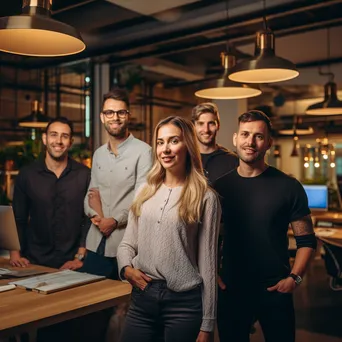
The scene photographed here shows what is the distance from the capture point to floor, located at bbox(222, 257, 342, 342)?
409 cm

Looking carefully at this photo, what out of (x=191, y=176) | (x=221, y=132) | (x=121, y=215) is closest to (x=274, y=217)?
(x=191, y=176)

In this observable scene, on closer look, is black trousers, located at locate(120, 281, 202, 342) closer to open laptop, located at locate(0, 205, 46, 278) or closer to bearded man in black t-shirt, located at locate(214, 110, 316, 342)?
bearded man in black t-shirt, located at locate(214, 110, 316, 342)

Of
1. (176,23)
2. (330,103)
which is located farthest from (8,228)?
(330,103)

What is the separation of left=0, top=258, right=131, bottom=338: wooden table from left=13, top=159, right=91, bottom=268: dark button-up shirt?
88 cm

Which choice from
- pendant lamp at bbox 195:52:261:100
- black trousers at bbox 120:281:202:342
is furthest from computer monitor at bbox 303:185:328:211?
black trousers at bbox 120:281:202:342

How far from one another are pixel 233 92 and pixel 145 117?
20.1ft

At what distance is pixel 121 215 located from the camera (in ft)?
9.50

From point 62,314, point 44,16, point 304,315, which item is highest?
point 44,16

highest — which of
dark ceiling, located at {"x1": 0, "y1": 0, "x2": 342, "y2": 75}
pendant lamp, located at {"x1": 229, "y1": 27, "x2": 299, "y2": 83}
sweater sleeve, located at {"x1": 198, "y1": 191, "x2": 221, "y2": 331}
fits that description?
dark ceiling, located at {"x1": 0, "y1": 0, "x2": 342, "y2": 75}

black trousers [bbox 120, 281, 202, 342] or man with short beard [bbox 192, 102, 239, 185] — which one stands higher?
man with short beard [bbox 192, 102, 239, 185]

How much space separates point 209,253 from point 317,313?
3.38 m

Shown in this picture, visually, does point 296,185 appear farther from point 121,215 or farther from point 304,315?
point 304,315

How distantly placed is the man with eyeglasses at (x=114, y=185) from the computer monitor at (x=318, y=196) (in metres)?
4.23

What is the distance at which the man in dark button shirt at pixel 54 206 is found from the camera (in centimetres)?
324
